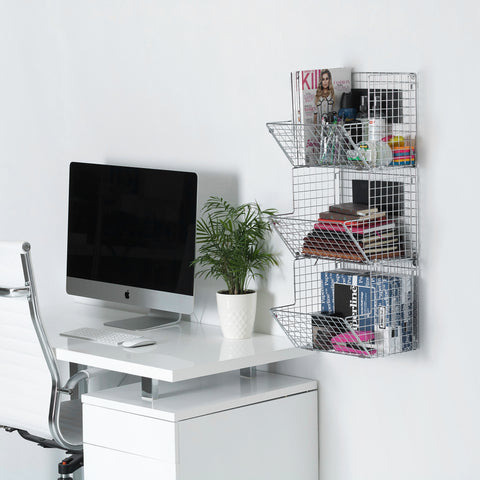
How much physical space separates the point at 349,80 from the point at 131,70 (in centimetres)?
110

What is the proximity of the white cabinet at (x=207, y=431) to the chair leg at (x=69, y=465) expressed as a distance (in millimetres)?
341

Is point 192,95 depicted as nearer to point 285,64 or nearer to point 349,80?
point 285,64

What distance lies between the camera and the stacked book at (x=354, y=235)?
8.59ft

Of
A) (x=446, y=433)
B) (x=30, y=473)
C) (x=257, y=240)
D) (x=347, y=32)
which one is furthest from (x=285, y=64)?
(x=30, y=473)

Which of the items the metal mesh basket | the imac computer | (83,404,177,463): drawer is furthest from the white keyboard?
the metal mesh basket

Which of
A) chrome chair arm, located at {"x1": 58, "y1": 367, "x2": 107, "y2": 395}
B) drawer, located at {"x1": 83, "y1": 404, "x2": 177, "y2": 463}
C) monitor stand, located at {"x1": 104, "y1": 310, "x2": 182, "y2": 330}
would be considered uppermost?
monitor stand, located at {"x1": 104, "y1": 310, "x2": 182, "y2": 330}

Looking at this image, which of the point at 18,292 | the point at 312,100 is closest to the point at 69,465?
the point at 18,292

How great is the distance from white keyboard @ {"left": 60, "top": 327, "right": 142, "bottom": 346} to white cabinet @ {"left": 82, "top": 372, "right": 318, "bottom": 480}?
179 mm

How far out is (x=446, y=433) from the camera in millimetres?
2695

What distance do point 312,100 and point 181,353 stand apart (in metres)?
0.86

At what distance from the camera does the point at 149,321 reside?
3426mm

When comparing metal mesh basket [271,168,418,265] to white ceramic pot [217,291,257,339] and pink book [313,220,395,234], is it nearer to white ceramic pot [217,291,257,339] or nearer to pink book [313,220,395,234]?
pink book [313,220,395,234]

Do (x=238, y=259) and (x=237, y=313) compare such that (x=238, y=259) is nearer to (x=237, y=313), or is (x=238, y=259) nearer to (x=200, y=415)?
(x=237, y=313)

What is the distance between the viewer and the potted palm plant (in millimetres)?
3053
